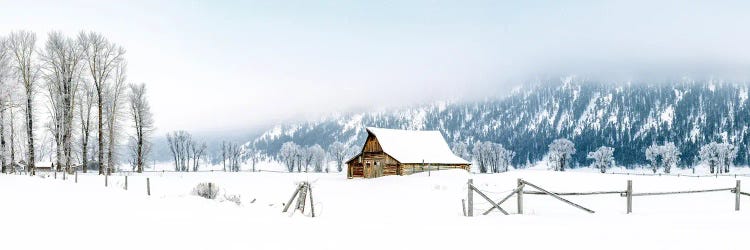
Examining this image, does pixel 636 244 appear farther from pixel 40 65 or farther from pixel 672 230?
pixel 40 65

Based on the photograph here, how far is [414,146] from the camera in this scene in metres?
51.5

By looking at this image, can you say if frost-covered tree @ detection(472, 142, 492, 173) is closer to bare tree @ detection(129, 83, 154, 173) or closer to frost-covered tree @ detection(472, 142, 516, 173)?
frost-covered tree @ detection(472, 142, 516, 173)

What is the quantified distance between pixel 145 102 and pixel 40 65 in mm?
12966

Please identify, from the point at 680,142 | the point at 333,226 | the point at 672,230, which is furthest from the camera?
the point at 680,142

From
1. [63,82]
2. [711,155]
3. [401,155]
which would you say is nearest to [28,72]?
[63,82]

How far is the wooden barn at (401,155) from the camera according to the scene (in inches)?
1880

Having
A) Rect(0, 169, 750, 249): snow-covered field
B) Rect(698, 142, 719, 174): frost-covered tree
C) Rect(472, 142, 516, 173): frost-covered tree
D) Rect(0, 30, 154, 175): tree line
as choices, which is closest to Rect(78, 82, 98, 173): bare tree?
Rect(0, 30, 154, 175): tree line

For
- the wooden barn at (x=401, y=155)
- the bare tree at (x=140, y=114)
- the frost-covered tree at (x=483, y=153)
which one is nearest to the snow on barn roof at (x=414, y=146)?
the wooden barn at (x=401, y=155)

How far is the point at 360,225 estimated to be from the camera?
12.5m

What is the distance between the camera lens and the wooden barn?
47.8 meters

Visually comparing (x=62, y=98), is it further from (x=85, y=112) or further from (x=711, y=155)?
(x=711, y=155)

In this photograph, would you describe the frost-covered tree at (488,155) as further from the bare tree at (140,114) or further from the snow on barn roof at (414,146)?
the bare tree at (140,114)

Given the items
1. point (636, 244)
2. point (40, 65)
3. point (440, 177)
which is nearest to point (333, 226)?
point (636, 244)

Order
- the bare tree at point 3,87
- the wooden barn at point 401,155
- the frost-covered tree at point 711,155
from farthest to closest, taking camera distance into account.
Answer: the frost-covered tree at point 711,155, the wooden barn at point 401,155, the bare tree at point 3,87
